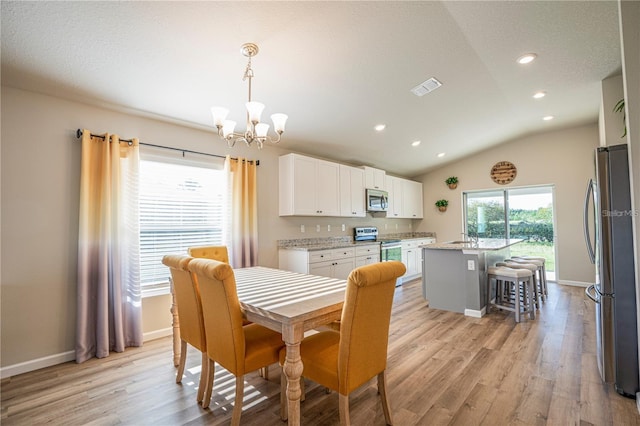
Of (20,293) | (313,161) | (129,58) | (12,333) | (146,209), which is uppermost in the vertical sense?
(129,58)

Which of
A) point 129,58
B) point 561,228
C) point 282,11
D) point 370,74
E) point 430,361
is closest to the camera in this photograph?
point 282,11

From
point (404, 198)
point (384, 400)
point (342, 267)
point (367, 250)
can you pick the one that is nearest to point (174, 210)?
point (342, 267)

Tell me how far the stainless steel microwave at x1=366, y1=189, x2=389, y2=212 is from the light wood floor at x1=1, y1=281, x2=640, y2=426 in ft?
9.47

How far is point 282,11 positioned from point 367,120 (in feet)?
7.52

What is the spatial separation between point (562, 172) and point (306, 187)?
5.00 metres

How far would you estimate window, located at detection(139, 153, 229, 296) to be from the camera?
3.23m

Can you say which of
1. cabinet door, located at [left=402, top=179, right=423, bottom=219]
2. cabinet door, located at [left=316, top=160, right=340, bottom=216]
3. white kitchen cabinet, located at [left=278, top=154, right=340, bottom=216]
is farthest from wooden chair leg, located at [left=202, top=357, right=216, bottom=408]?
cabinet door, located at [left=402, top=179, right=423, bottom=219]

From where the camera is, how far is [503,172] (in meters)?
6.25

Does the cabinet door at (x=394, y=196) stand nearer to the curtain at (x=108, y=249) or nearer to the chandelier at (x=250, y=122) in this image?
the chandelier at (x=250, y=122)

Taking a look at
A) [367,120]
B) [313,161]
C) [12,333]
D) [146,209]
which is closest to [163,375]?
[12,333]

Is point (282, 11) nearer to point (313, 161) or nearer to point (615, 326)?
point (313, 161)

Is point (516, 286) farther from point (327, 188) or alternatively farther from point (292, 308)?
point (292, 308)

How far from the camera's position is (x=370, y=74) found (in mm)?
3018

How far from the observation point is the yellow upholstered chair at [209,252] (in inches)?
116
